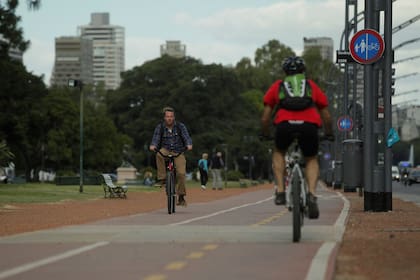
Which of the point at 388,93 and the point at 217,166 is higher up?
the point at 388,93

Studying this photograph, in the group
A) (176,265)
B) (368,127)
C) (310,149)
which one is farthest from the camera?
(368,127)

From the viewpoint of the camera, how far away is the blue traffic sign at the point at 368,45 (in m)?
21.5

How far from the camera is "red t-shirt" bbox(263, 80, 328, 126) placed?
499 inches

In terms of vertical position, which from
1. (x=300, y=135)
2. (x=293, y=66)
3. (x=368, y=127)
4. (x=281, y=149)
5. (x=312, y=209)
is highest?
(x=293, y=66)

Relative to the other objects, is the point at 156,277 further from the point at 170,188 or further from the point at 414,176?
the point at 414,176

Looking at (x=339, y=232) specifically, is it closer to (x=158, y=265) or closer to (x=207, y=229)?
(x=207, y=229)

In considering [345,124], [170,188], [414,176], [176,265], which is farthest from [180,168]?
[414,176]

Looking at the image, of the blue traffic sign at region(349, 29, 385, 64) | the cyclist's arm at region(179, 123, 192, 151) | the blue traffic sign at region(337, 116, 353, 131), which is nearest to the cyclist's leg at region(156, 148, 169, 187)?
the cyclist's arm at region(179, 123, 192, 151)

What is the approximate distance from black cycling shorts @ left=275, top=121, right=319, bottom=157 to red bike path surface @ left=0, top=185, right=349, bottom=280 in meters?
1.10

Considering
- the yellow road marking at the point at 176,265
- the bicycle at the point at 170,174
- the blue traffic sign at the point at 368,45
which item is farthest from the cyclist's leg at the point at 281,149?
the blue traffic sign at the point at 368,45

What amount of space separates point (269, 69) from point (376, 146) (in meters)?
142

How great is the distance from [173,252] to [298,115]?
2.25 m

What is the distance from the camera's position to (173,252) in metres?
11.6

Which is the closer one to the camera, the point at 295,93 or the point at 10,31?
the point at 295,93
